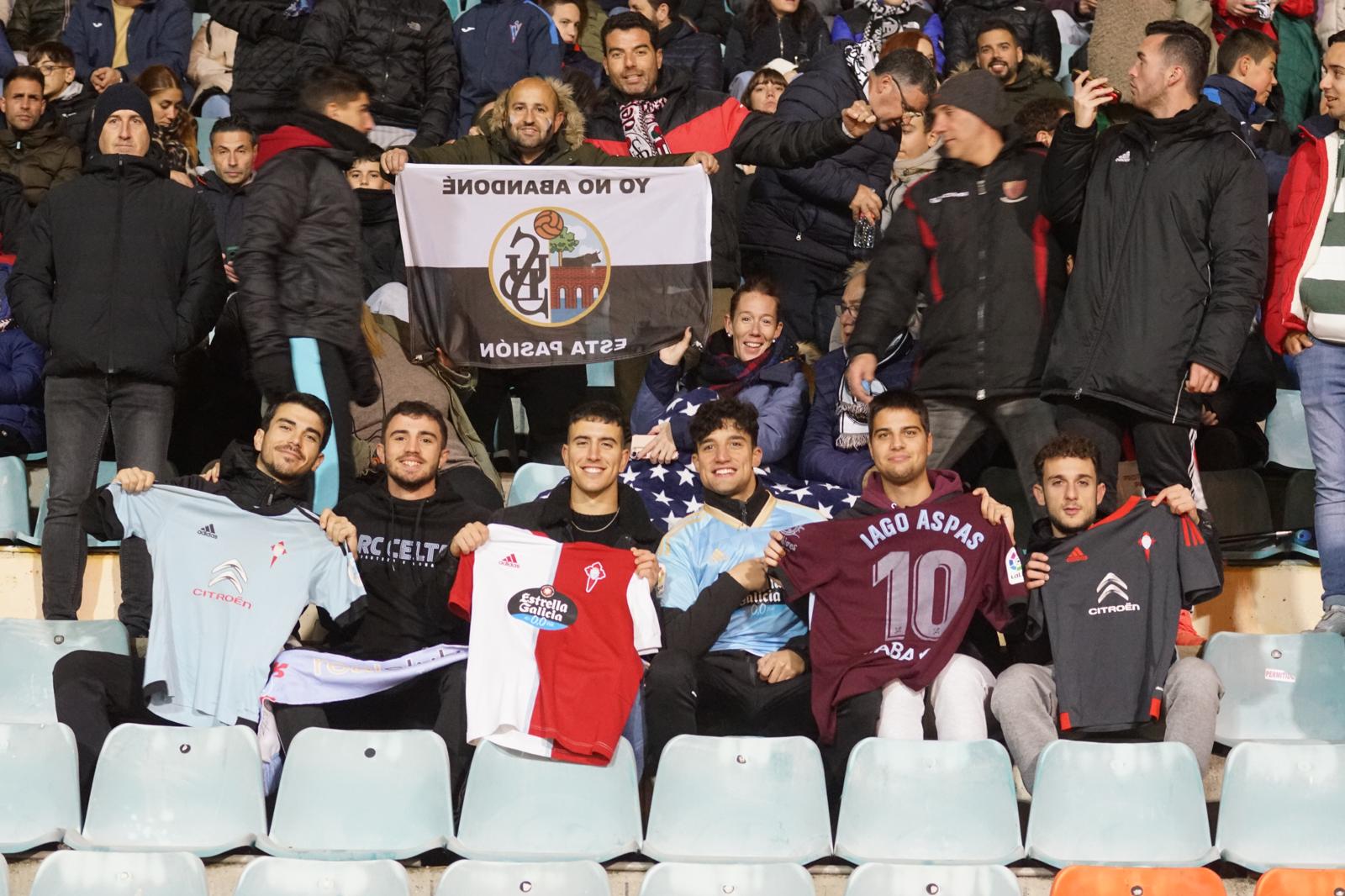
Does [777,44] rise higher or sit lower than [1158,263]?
higher

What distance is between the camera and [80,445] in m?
6.61

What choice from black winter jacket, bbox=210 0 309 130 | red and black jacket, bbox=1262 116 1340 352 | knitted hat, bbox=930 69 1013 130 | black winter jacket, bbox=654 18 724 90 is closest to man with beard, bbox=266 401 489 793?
Answer: knitted hat, bbox=930 69 1013 130

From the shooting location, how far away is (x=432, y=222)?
293 inches

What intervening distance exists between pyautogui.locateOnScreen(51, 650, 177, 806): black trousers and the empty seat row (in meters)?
0.28

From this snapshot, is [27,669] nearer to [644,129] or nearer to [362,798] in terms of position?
[362,798]

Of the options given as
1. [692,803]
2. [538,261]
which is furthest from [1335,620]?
[538,261]

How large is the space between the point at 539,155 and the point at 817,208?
4.92 feet

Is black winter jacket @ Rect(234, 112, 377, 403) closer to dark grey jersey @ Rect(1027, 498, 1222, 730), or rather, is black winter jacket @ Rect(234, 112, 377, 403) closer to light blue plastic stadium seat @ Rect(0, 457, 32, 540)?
light blue plastic stadium seat @ Rect(0, 457, 32, 540)

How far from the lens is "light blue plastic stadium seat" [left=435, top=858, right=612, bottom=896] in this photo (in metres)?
4.70

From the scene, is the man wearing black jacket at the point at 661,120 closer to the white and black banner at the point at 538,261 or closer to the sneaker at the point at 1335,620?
the white and black banner at the point at 538,261

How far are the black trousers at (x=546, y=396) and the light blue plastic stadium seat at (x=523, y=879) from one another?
2.91m

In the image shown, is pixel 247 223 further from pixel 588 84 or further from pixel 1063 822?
pixel 1063 822

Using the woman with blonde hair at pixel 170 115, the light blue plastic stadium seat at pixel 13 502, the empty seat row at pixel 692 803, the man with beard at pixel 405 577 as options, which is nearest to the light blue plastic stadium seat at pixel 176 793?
the empty seat row at pixel 692 803

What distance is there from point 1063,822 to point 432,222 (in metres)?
3.74
